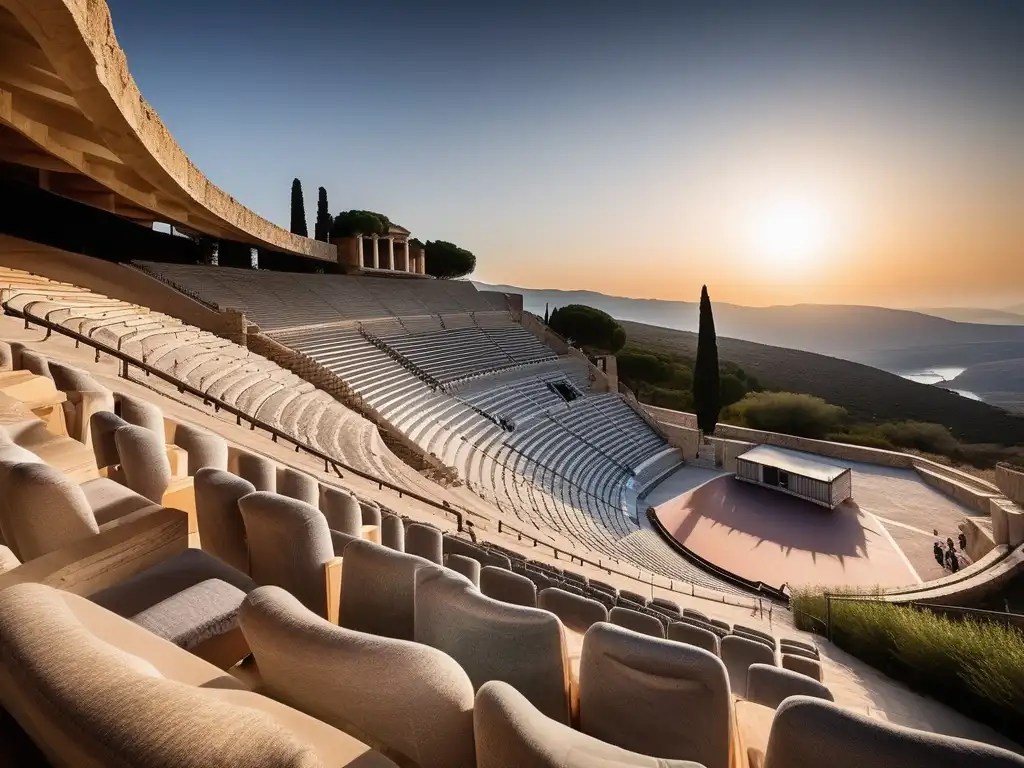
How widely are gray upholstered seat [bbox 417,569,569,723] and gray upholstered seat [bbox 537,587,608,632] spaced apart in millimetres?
2439

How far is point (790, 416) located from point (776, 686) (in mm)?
26682

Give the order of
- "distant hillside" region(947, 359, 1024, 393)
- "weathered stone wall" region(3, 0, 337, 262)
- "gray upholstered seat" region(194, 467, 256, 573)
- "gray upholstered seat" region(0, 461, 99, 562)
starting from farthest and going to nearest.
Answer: "distant hillside" region(947, 359, 1024, 393) → "weathered stone wall" region(3, 0, 337, 262) → "gray upholstered seat" region(194, 467, 256, 573) → "gray upholstered seat" region(0, 461, 99, 562)

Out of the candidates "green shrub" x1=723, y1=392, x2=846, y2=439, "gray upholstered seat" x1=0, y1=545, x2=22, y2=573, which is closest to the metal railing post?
"gray upholstered seat" x1=0, y1=545, x2=22, y2=573

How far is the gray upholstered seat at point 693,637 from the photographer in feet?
14.6

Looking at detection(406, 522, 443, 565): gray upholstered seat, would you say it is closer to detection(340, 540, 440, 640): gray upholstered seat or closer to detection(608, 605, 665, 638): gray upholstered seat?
detection(608, 605, 665, 638): gray upholstered seat

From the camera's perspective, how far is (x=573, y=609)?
4.10 m

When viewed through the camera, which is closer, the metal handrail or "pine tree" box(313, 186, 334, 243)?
the metal handrail

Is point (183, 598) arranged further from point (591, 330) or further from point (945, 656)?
point (591, 330)

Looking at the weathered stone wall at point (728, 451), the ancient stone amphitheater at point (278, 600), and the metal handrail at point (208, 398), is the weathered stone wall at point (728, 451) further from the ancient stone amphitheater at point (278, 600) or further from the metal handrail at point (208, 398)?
the metal handrail at point (208, 398)

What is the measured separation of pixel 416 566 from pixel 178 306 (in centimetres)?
1606

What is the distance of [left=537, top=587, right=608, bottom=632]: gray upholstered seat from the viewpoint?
4035 mm

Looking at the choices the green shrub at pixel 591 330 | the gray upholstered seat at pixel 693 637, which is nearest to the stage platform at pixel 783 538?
the gray upholstered seat at pixel 693 637

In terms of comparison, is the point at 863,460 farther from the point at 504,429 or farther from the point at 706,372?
the point at 504,429

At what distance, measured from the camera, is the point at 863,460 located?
68.5 feet
